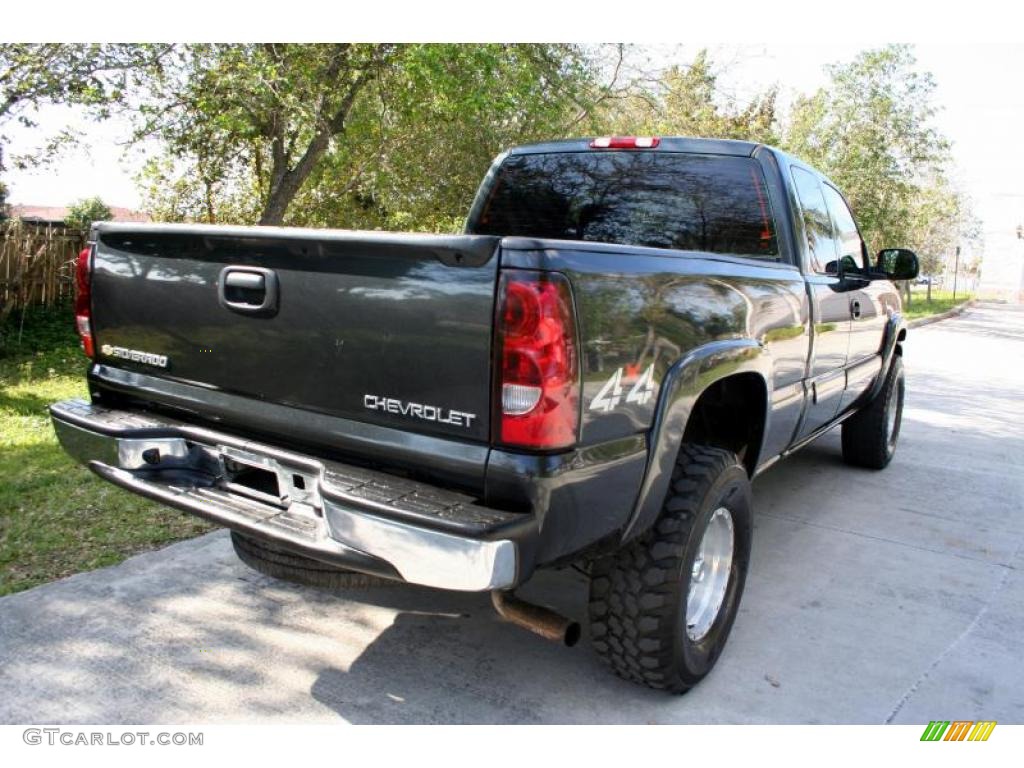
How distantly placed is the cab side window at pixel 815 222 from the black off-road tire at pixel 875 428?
1.59m

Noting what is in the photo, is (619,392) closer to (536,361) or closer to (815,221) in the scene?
(536,361)

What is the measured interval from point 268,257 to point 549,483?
3.65 ft

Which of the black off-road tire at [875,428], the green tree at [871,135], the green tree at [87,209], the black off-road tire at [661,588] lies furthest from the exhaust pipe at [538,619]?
the green tree at [87,209]

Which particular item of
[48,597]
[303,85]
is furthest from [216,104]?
[48,597]

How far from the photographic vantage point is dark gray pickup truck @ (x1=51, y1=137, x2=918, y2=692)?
2037 millimetres

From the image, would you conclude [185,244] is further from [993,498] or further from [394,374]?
[993,498]

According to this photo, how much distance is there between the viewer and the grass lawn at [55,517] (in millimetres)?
3561

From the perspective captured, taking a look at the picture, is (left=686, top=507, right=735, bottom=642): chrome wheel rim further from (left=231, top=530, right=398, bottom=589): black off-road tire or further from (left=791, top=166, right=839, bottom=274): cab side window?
(left=791, top=166, right=839, bottom=274): cab side window

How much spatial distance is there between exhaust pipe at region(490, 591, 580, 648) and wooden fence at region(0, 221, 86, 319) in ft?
29.9

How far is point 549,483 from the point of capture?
80.3 inches

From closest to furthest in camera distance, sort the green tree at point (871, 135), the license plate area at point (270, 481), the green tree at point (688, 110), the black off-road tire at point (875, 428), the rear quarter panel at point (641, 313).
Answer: the rear quarter panel at point (641, 313) → the license plate area at point (270, 481) → the black off-road tire at point (875, 428) → the green tree at point (688, 110) → the green tree at point (871, 135)

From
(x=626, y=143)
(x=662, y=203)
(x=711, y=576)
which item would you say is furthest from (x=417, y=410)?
(x=626, y=143)

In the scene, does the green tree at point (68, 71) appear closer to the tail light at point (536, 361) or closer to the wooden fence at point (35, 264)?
the wooden fence at point (35, 264)
